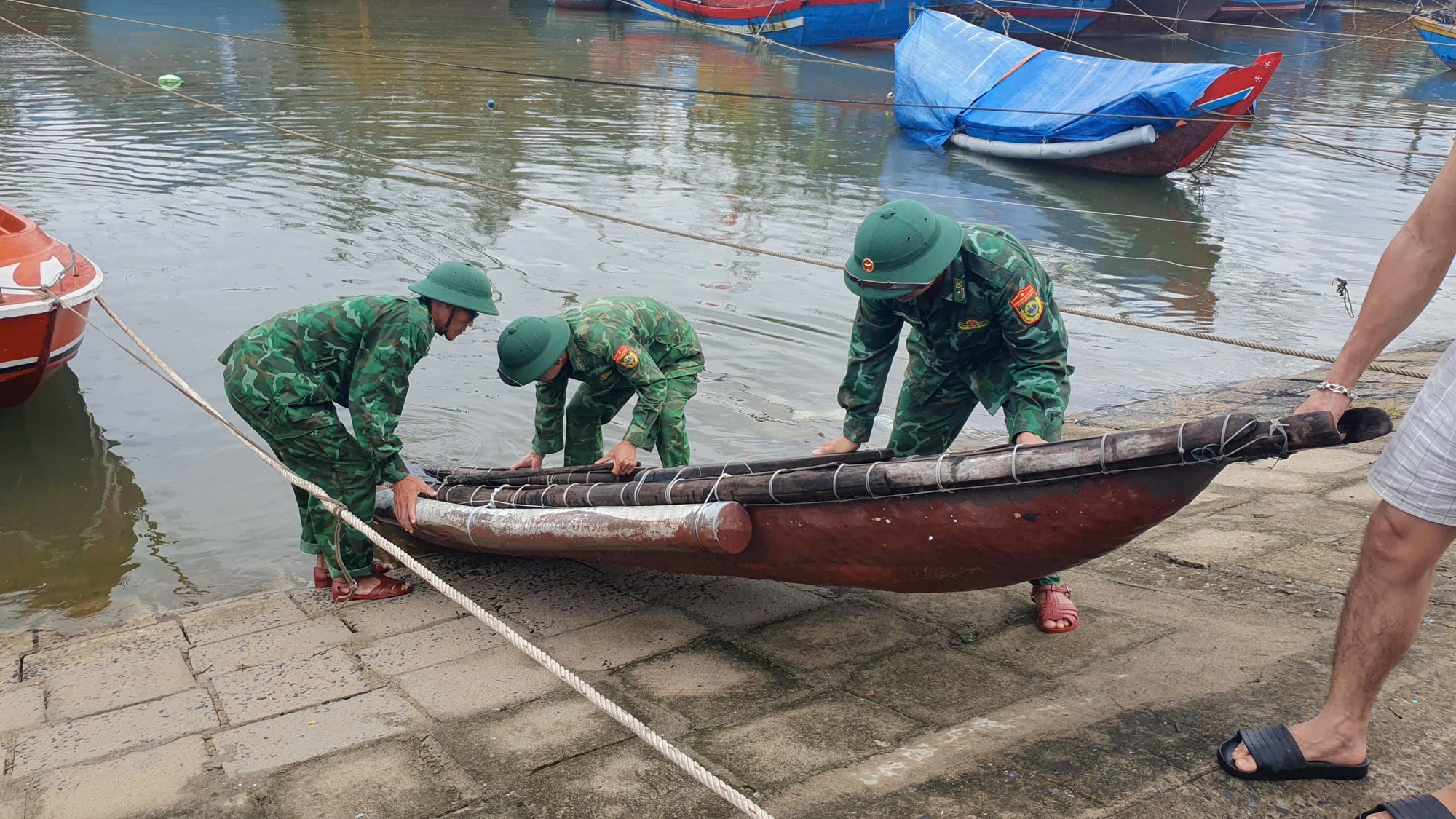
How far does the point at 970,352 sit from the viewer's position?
4.00m

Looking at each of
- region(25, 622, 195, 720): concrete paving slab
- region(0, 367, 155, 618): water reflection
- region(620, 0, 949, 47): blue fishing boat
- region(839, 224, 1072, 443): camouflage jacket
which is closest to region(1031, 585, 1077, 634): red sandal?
region(839, 224, 1072, 443): camouflage jacket

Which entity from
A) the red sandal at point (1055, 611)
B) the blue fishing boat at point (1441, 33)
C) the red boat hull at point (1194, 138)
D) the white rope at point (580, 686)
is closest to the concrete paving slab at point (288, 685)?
the white rope at point (580, 686)

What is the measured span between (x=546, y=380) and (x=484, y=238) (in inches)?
266

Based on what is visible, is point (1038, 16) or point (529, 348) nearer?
point (529, 348)

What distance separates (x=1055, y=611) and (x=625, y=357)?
84.5 inches

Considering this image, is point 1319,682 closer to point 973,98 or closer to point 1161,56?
point 973,98

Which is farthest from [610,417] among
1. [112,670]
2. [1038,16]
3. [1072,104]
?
[1038,16]

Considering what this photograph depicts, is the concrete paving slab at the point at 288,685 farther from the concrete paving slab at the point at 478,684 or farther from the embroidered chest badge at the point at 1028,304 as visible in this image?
the embroidered chest badge at the point at 1028,304

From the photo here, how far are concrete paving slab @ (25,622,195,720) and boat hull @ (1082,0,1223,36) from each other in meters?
34.8

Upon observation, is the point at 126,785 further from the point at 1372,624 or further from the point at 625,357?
the point at 1372,624

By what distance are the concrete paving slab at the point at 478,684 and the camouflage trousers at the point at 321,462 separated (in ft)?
3.84

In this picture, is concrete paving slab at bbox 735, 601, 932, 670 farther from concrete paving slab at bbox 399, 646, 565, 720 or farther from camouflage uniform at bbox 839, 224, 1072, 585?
concrete paving slab at bbox 399, 646, 565, 720

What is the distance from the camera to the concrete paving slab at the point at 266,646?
13.7 ft

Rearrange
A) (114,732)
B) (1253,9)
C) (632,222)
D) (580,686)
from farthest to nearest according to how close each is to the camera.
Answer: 1. (1253,9)
2. (632,222)
3. (114,732)
4. (580,686)
